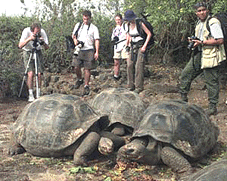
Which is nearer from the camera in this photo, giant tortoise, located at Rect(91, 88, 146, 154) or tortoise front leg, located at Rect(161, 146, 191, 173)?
tortoise front leg, located at Rect(161, 146, 191, 173)

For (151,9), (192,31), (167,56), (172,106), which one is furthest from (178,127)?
(167,56)

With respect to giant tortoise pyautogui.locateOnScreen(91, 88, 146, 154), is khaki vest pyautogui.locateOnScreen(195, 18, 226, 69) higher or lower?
higher

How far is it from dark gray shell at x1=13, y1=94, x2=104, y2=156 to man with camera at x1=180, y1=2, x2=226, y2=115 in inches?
83.2

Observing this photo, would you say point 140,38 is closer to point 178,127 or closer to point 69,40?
point 69,40

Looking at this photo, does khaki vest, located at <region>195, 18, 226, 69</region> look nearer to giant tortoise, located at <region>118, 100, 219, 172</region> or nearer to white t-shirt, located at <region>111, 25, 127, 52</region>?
giant tortoise, located at <region>118, 100, 219, 172</region>

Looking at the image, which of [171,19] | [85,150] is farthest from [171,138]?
[171,19]

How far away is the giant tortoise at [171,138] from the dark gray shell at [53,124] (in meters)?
0.59

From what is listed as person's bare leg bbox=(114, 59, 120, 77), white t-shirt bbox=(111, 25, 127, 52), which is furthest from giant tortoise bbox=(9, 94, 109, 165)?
person's bare leg bbox=(114, 59, 120, 77)

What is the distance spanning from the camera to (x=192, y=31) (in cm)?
812

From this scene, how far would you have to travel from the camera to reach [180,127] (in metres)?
3.09

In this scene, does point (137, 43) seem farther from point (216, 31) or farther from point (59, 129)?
point (59, 129)

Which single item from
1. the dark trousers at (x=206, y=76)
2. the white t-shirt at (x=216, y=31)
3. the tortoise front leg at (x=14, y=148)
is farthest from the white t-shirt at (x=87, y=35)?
the tortoise front leg at (x=14, y=148)

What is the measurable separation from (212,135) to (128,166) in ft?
3.51

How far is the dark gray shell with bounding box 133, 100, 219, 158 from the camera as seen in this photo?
3014 millimetres
